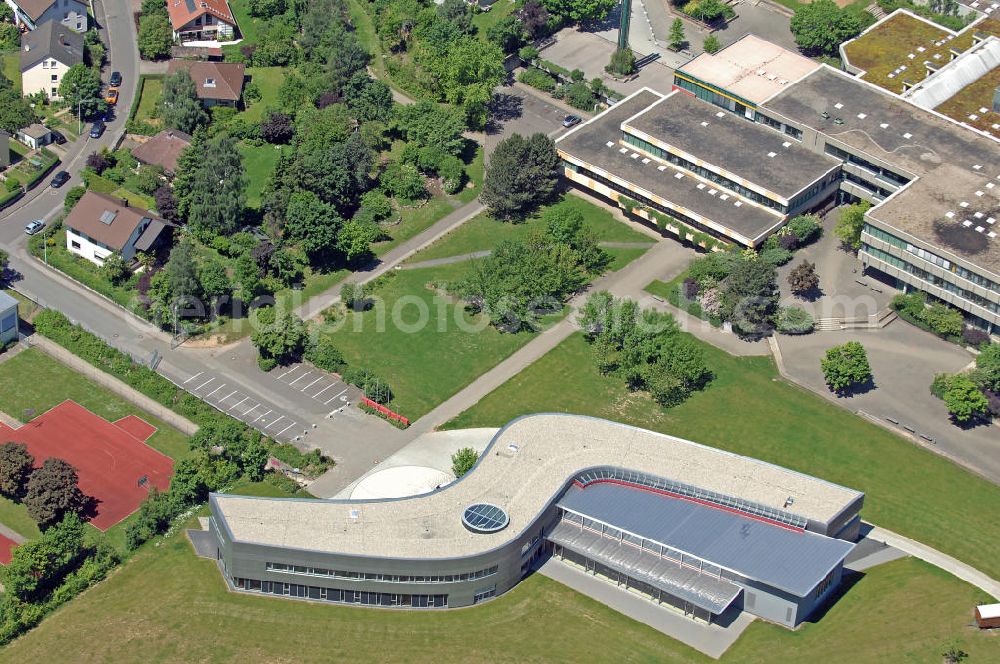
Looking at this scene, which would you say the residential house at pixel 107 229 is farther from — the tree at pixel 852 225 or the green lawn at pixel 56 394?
the tree at pixel 852 225

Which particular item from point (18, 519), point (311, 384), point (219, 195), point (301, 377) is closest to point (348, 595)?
point (311, 384)

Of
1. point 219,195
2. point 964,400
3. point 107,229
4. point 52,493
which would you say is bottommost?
point 964,400

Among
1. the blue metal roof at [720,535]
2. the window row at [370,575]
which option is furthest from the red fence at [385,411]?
the window row at [370,575]

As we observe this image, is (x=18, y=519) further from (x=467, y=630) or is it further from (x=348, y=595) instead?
(x=467, y=630)

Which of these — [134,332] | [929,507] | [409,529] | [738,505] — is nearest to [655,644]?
[738,505]

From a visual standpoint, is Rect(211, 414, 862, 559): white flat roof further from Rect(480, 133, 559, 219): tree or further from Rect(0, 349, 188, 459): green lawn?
Rect(480, 133, 559, 219): tree
